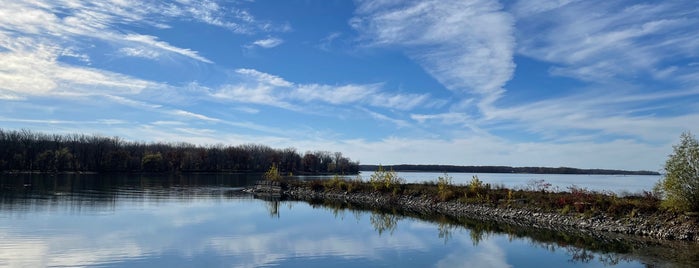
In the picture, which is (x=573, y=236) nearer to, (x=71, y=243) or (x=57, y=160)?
(x=71, y=243)

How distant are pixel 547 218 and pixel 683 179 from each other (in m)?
7.77

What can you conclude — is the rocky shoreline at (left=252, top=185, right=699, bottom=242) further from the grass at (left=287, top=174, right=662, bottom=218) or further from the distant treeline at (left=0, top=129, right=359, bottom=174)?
the distant treeline at (left=0, top=129, right=359, bottom=174)

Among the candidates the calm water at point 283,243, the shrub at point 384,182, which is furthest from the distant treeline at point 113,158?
the calm water at point 283,243

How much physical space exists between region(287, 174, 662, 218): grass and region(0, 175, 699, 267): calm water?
4.87 meters

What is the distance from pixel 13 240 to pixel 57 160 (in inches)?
4313

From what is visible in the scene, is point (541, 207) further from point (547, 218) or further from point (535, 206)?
point (547, 218)

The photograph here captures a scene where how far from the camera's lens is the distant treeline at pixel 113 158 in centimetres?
11225

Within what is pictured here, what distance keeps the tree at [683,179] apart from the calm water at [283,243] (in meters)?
3.95

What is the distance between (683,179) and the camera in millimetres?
23203

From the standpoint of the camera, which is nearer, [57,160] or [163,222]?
[163,222]

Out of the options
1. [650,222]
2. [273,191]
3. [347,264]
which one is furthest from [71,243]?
[273,191]

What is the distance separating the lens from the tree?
22844 mm

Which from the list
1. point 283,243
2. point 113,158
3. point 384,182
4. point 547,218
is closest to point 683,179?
point 547,218

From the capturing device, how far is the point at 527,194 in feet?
112
